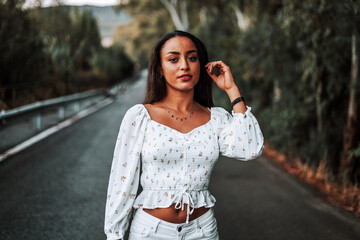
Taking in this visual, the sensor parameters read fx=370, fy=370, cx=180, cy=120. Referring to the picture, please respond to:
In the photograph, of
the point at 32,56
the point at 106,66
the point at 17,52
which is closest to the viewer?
the point at 17,52

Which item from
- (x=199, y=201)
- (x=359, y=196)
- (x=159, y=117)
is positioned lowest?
(x=359, y=196)

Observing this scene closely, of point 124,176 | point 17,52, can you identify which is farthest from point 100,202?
point 17,52

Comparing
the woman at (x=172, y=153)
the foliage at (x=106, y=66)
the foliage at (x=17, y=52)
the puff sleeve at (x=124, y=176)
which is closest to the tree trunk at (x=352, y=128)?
the woman at (x=172, y=153)

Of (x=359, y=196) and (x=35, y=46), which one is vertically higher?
(x=35, y=46)

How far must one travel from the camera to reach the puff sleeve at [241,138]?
7.53ft

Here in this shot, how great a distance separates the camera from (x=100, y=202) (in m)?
5.28

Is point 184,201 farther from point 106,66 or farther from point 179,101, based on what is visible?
point 106,66

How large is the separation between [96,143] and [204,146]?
8.00 meters

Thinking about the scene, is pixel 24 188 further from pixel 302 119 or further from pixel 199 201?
pixel 302 119

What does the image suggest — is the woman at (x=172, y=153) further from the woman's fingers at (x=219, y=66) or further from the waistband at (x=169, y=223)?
the woman's fingers at (x=219, y=66)

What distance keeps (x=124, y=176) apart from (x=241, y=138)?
75cm

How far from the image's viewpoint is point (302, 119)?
832cm

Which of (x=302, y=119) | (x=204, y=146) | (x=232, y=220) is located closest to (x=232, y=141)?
(x=204, y=146)

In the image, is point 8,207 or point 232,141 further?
point 8,207
